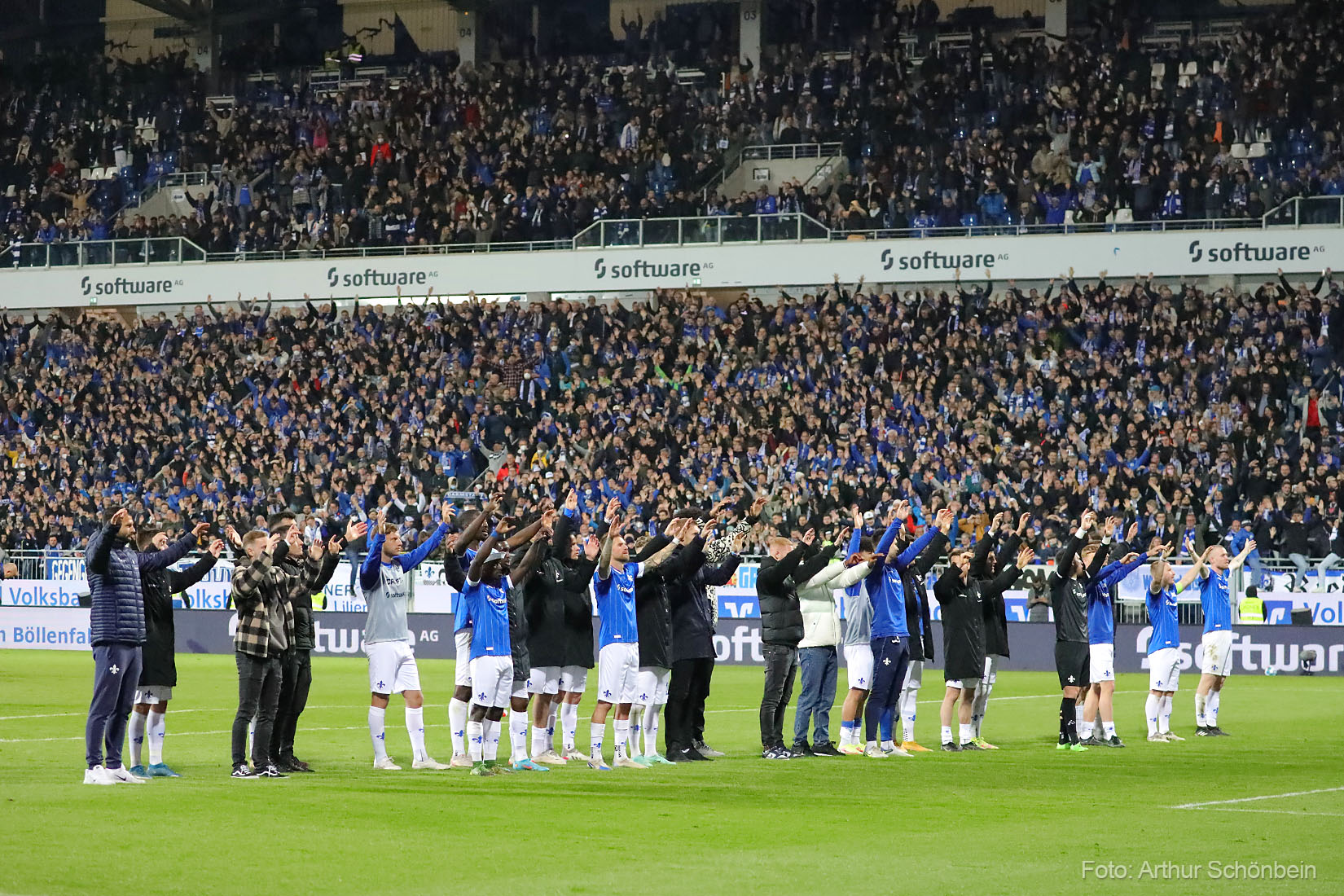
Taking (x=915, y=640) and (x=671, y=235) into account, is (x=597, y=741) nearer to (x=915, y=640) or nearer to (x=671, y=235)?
(x=915, y=640)

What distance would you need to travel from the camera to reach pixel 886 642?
58.4 ft

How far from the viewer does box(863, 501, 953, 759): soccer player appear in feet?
58.0

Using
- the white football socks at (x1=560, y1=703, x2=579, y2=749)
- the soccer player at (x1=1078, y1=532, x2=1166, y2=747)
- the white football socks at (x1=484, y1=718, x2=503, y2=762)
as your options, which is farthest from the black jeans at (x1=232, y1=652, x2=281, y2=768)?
the soccer player at (x1=1078, y1=532, x2=1166, y2=747)

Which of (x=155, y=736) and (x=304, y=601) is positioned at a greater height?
(x=304, y=601)

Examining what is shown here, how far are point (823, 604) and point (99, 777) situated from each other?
6.95m

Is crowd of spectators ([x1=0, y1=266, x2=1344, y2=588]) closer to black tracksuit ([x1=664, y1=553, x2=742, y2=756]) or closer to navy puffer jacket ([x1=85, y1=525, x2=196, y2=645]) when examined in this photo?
black tracksuit ([x1=664, y1=553, x2=742, y2=756])

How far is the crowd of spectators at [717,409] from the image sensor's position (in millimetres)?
34531

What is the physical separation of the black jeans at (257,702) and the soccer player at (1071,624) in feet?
26.5

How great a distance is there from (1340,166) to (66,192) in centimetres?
3254

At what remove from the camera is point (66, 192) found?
163ft

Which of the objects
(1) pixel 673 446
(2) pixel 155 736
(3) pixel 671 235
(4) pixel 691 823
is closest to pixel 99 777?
(2) pixel 155 736

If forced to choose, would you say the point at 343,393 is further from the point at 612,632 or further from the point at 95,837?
the point at 95,837

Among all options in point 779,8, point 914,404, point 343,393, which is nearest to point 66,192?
point 343,393

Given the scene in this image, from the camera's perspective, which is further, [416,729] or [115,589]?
[416,729]
